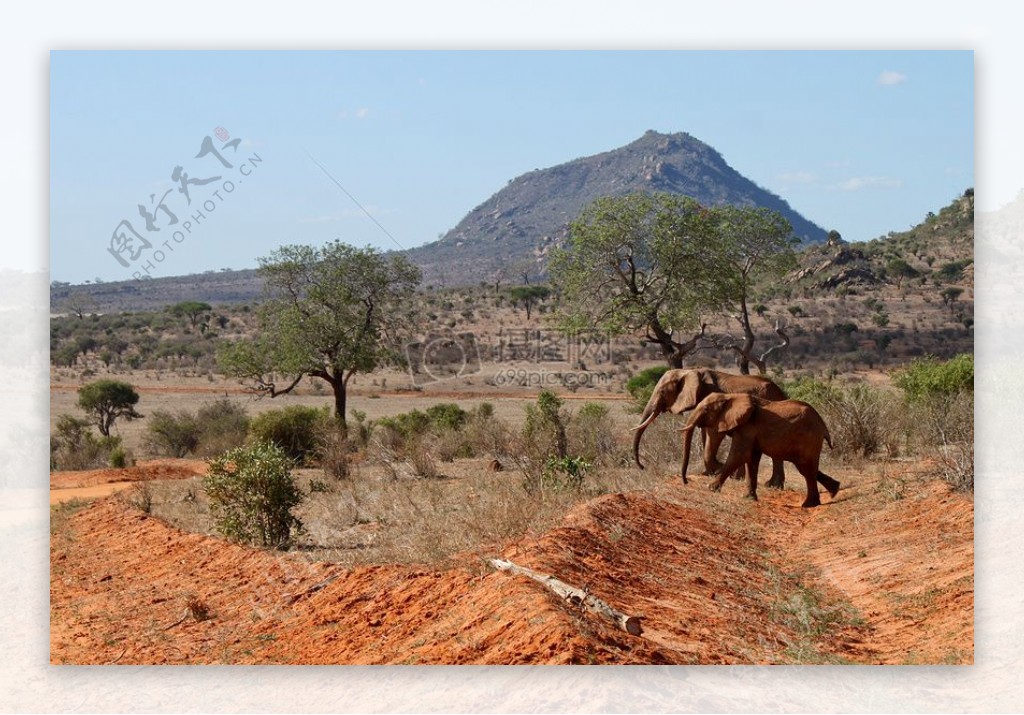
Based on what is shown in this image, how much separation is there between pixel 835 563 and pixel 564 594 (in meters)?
4.23

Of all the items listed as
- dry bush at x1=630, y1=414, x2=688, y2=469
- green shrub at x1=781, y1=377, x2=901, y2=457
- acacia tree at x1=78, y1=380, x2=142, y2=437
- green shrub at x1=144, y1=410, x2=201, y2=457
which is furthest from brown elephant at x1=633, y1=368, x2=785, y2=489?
acacia tree at x1=78, y1=380, x2=142, y2=437

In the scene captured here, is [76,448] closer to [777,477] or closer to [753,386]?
[753,386]

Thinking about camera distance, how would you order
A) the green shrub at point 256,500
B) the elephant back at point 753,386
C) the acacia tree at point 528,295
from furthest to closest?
the acacia tree at point 528,295
the elephant back at point 753,386
the green shrub at point 256,500

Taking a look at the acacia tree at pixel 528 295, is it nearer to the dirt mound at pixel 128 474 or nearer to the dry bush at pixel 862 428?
the dirt mound at pixel 128 474

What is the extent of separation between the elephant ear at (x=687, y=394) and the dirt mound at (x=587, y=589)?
354 centimetres

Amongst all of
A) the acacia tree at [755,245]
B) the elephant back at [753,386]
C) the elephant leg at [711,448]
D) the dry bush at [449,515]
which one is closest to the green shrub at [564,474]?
the dry bush at [449,515]

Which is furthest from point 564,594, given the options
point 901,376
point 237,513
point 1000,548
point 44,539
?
point 901,376

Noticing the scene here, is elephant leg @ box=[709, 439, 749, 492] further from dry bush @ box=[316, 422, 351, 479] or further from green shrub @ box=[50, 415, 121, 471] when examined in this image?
green shrub @ box=[50, 415, 121, 471]

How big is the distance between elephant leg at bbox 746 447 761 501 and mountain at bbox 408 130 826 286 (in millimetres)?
58617

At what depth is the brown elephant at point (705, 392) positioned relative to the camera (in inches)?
632

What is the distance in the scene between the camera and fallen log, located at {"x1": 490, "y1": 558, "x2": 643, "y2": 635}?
793 cm

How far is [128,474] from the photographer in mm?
22047

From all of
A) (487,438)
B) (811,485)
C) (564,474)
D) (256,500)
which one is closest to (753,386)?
(811,485)

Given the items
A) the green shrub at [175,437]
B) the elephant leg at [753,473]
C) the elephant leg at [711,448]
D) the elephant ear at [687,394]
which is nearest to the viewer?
the elephant leg at [753,473]
